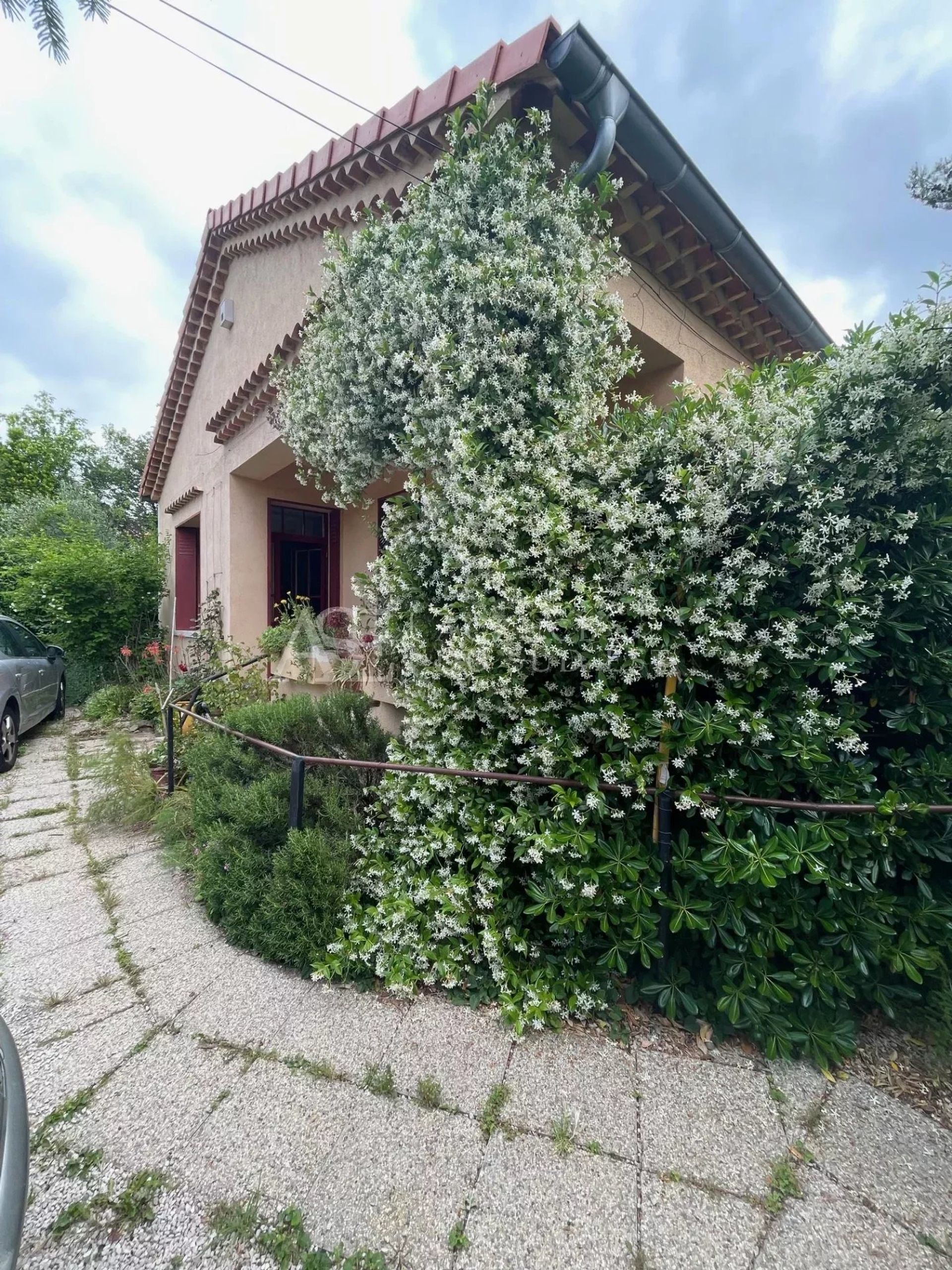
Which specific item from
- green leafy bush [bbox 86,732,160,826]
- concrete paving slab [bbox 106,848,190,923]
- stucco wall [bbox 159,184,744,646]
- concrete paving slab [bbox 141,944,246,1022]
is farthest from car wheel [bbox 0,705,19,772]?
concrete paving slab [bbox 141,944,246,1022]

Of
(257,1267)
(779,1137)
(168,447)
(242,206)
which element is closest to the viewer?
(257,1267)

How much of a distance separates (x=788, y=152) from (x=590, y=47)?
2.85m

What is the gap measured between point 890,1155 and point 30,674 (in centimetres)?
775

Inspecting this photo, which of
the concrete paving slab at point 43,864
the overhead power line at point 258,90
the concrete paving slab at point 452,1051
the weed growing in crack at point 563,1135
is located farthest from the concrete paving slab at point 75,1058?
the overhead power line at point 258,90

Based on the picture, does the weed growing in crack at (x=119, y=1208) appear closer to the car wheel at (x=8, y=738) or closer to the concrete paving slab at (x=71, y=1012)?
the concrete paving slab at (x=71, y=1012)

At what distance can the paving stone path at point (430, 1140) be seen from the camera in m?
1.30

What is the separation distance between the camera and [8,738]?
205 inches

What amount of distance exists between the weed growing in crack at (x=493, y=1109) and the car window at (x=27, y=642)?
6996mm

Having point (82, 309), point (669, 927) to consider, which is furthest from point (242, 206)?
point (82, 309)

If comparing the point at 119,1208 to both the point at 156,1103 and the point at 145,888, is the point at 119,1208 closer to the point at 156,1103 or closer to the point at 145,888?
the point at 156,1103

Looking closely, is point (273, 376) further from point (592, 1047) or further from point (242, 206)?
point (592, 1047)

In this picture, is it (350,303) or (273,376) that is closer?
(350,303)

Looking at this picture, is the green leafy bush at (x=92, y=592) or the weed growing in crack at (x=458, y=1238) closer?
the weed growing in crack at (x=458, y=1238)

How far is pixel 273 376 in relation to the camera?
4.34 meters
